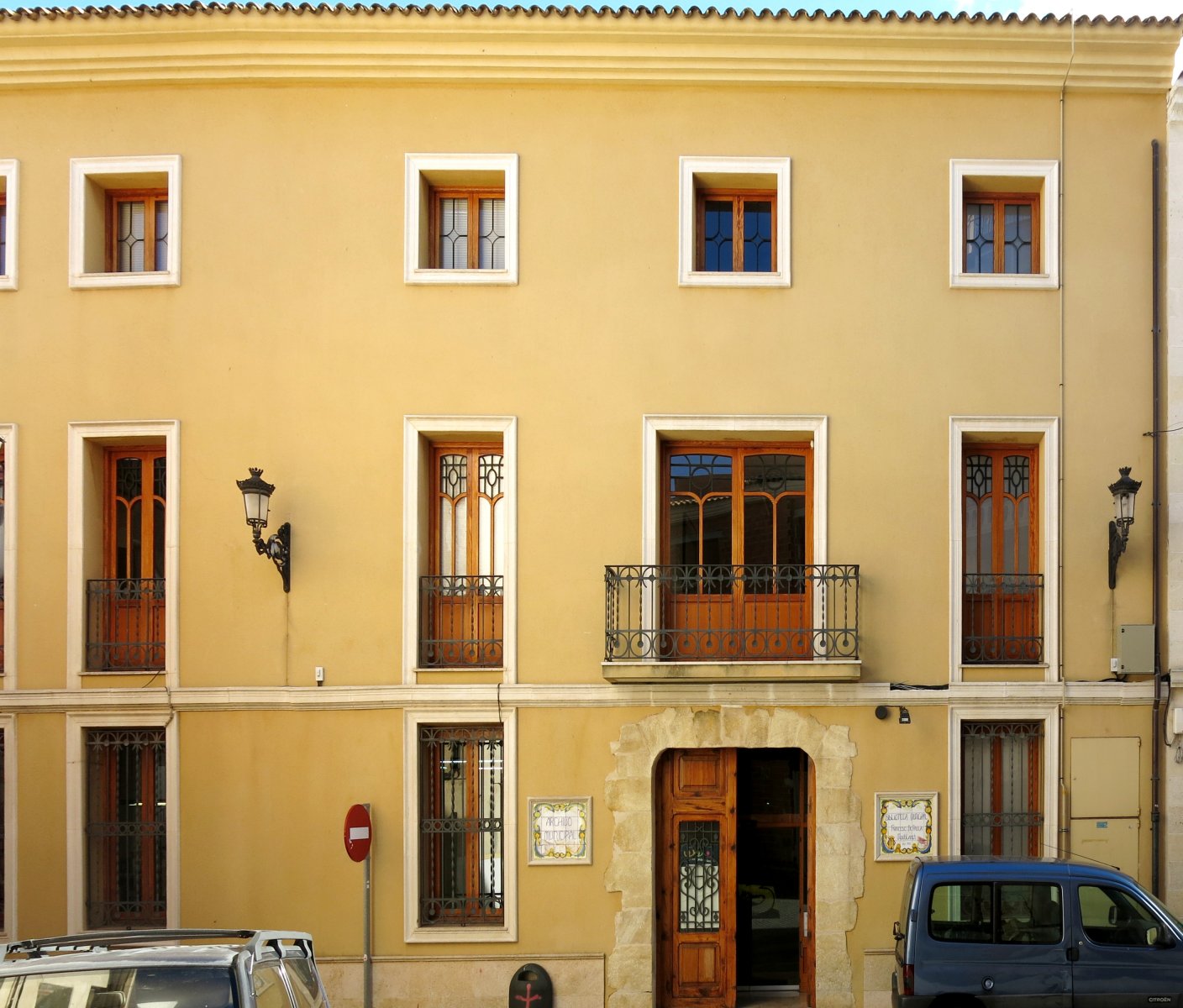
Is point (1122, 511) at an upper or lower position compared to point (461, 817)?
upper

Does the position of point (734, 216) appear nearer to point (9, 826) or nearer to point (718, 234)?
point (718, 234)

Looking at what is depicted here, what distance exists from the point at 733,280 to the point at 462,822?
5981 mm

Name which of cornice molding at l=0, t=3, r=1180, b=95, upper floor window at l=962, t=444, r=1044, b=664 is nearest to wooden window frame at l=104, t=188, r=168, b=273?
cornice molding at l=0, t=3, r=1180, b=95

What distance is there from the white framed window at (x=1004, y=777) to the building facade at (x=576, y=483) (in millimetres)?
49

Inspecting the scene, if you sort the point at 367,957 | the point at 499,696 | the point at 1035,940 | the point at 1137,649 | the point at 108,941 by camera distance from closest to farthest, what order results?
1. the point at 108,941
2. the point at 1035,940
3. the point at 367,957
4. the point at 499,696
5. the point at 1137,649

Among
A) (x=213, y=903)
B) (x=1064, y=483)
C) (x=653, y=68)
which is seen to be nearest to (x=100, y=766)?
(x=213, y=903)

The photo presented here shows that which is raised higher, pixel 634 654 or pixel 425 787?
pixel 634 654

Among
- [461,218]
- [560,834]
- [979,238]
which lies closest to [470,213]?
[461,218]

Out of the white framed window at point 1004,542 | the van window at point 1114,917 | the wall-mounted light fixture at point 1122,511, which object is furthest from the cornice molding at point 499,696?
the van window at point 1114,917

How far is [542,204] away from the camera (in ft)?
34.8

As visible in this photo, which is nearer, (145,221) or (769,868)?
(769,868)

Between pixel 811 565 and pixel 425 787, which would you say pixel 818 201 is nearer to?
pixel 811 565

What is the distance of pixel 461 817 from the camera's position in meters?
10.5

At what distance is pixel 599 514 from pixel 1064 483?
4.66m
